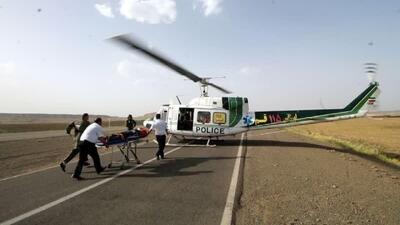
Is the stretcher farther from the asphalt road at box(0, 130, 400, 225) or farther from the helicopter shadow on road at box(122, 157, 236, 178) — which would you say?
the helicopter shadow on road at box(122, 157, 236, 178)

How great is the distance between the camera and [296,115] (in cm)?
2238

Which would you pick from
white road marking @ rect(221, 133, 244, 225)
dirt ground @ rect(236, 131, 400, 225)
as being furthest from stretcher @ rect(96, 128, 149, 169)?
dirt ground @ rect(236, 131, 400, 225)

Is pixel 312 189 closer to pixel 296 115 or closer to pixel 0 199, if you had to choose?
pixel 0 199

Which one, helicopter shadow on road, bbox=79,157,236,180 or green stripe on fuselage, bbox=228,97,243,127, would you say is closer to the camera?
helicopter shadow on road, bbox=79,157,236,180

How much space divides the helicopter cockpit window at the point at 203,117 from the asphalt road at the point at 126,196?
10060 millimetres

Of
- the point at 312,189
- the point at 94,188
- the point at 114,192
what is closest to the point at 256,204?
the point at 312,189

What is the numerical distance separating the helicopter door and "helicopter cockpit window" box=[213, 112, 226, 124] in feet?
4.42

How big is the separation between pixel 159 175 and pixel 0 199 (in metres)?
4.12

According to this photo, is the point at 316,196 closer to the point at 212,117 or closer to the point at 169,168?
the point at 169,168

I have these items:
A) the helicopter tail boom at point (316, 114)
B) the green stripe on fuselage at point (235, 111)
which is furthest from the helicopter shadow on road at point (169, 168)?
the helicopter tail boom at point (316, 114)

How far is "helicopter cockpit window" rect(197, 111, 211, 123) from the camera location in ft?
72.5

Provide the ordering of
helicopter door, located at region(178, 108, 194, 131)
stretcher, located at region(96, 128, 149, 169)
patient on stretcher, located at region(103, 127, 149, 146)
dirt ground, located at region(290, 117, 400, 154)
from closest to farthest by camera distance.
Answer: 1. stretcher, located at region(96, 128, 149, 169)
2. patient on stretcher, located at region(103, 127, 149, 146)
3. helicopter door, located at region(178, 108, 194, 131)
4. dirt ground, located at region(290, 117, 400, 154)

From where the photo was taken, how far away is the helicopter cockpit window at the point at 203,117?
2211 cm

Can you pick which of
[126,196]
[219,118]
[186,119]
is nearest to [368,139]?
[219,118]
